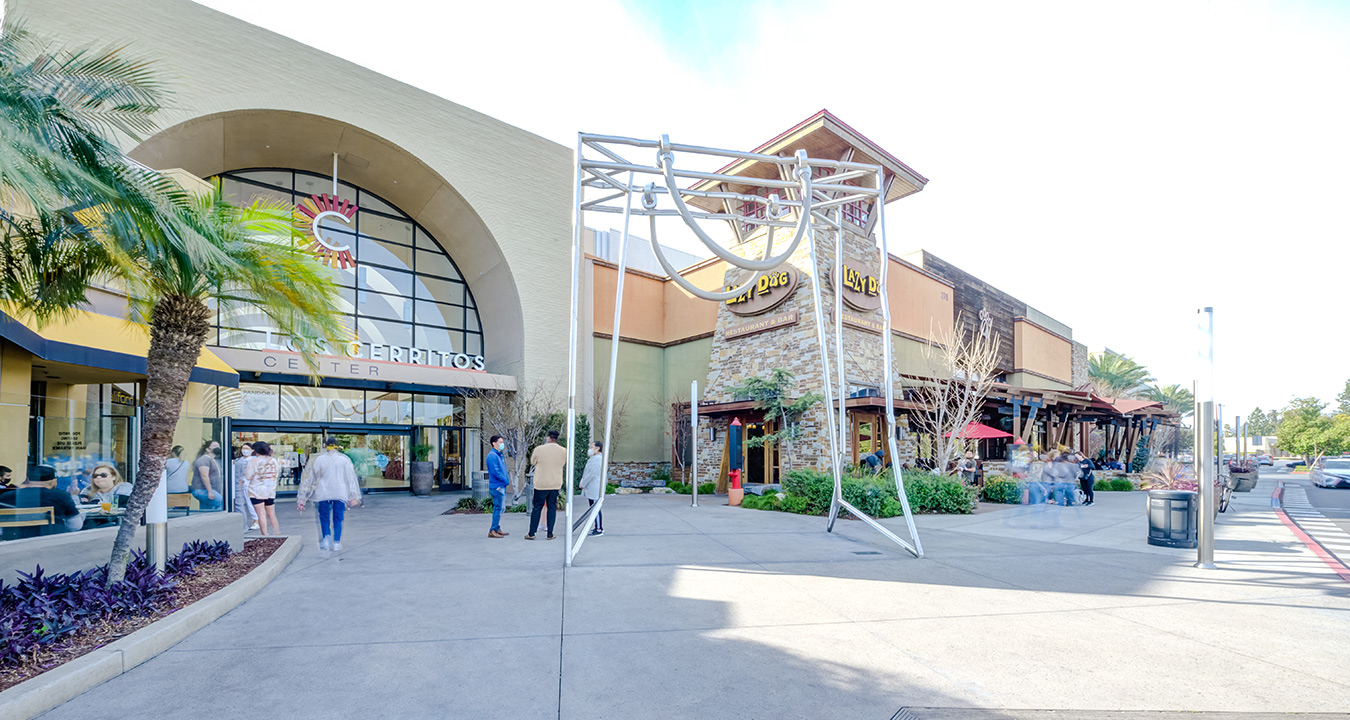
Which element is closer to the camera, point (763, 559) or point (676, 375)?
point (763, 559)

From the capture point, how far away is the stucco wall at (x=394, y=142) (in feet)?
55.9

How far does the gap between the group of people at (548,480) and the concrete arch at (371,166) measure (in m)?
11.6

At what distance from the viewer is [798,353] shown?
865 inches

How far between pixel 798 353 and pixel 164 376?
17715 millimetres

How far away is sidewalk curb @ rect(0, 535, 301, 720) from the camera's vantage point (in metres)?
3.94

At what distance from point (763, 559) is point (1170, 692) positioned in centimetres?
523

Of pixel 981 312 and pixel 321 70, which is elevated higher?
pixel 321 70

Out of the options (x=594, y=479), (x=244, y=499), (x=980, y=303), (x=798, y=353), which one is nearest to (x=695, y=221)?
(x=594, y=479)

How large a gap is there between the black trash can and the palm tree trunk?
526 inches

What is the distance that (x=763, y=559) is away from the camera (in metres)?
9.11

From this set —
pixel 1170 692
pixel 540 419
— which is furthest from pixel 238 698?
pixel 540 419

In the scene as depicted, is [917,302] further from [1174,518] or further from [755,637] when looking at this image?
[755,637]

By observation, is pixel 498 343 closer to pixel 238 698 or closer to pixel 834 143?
pixel 834 143

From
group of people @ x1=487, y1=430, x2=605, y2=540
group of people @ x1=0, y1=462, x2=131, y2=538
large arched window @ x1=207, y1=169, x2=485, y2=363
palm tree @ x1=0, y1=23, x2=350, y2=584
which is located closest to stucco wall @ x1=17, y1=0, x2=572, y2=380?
large arched window @ x1=207, y1=169, x2=485, y2=363
